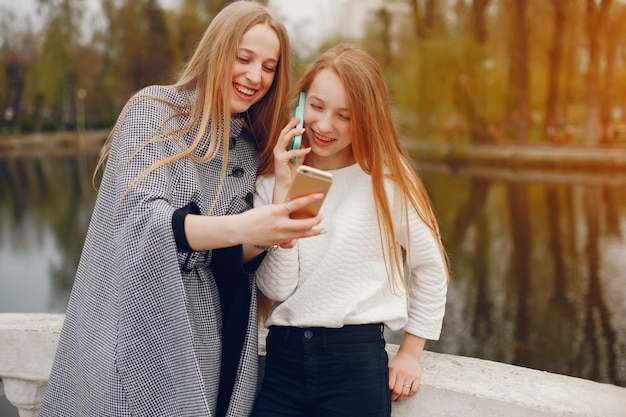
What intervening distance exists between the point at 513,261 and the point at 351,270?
9.34 m

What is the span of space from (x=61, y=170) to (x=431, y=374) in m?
24.1

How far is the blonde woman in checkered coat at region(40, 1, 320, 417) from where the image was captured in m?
1.19

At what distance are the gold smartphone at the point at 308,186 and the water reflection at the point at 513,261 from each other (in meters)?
6.20

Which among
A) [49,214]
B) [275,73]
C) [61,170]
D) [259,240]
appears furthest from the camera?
[61,170]

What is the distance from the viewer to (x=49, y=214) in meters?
14.3

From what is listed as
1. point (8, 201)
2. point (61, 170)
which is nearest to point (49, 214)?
point (8, 201)

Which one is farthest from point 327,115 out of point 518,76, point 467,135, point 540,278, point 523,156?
point 518,76

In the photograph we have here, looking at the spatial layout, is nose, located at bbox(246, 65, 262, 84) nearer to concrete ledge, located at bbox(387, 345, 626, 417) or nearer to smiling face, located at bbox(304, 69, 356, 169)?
smiling face, located at bbox(304, 69, 356, 169)

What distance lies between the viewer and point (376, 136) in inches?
54.4

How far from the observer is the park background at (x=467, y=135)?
815 centimetres

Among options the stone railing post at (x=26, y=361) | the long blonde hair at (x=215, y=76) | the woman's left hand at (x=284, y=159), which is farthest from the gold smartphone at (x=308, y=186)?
the stone railing post at (x=26, y=361)

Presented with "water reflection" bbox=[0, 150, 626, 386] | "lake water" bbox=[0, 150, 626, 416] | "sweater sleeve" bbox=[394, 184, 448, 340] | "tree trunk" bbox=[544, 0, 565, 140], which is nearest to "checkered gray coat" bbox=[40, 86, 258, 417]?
"sweater sleeve" bbox=[394, 184, 448, 340]

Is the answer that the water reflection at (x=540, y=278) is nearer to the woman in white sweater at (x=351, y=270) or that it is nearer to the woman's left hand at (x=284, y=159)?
the woman in white sweater at (x=351, y=270)

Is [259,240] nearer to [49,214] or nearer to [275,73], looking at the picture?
[275,73]
